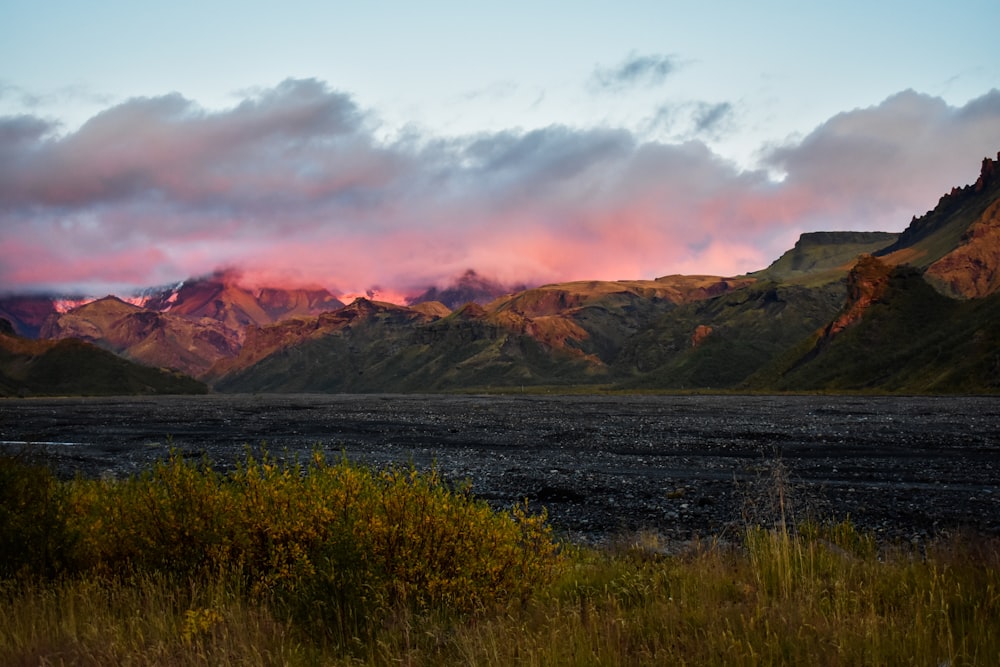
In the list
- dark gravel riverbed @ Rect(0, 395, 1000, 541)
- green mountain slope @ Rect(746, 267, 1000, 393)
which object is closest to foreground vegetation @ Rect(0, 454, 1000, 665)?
dark gravel riverbed @ Rect(0, 395, 1000, 541)

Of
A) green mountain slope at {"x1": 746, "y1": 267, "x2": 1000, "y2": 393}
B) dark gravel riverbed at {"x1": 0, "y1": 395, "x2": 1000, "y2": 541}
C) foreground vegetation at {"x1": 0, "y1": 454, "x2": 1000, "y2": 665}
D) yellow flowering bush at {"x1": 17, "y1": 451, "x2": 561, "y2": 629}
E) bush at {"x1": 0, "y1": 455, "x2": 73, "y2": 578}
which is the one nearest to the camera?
Answer: foreground vegetation at {"x1": 0, "y1": 454, "x2": 1000, "y2": 665}

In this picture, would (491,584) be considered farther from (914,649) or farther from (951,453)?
(951,453)

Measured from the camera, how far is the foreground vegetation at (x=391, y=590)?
5793 millimetres

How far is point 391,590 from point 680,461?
97.7 feet

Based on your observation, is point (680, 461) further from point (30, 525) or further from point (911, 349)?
point (911, 349)

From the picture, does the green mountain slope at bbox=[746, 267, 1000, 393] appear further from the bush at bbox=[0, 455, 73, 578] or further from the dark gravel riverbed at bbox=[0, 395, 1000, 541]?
the bush at bbox=[0, 455, 73, 578]

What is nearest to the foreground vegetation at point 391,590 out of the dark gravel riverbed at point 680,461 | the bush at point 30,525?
the bush at point 30,525

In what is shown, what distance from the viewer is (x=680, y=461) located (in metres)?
35.0

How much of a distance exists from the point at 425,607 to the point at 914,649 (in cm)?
476

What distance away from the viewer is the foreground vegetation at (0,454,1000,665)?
5793mm

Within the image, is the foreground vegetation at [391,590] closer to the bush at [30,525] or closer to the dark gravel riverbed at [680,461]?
the bush at [30,525]

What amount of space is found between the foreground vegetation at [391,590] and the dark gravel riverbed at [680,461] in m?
1.20

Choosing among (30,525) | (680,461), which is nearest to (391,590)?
(30,525)

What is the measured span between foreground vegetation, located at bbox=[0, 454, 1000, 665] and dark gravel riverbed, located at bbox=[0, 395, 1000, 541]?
3.92ft
